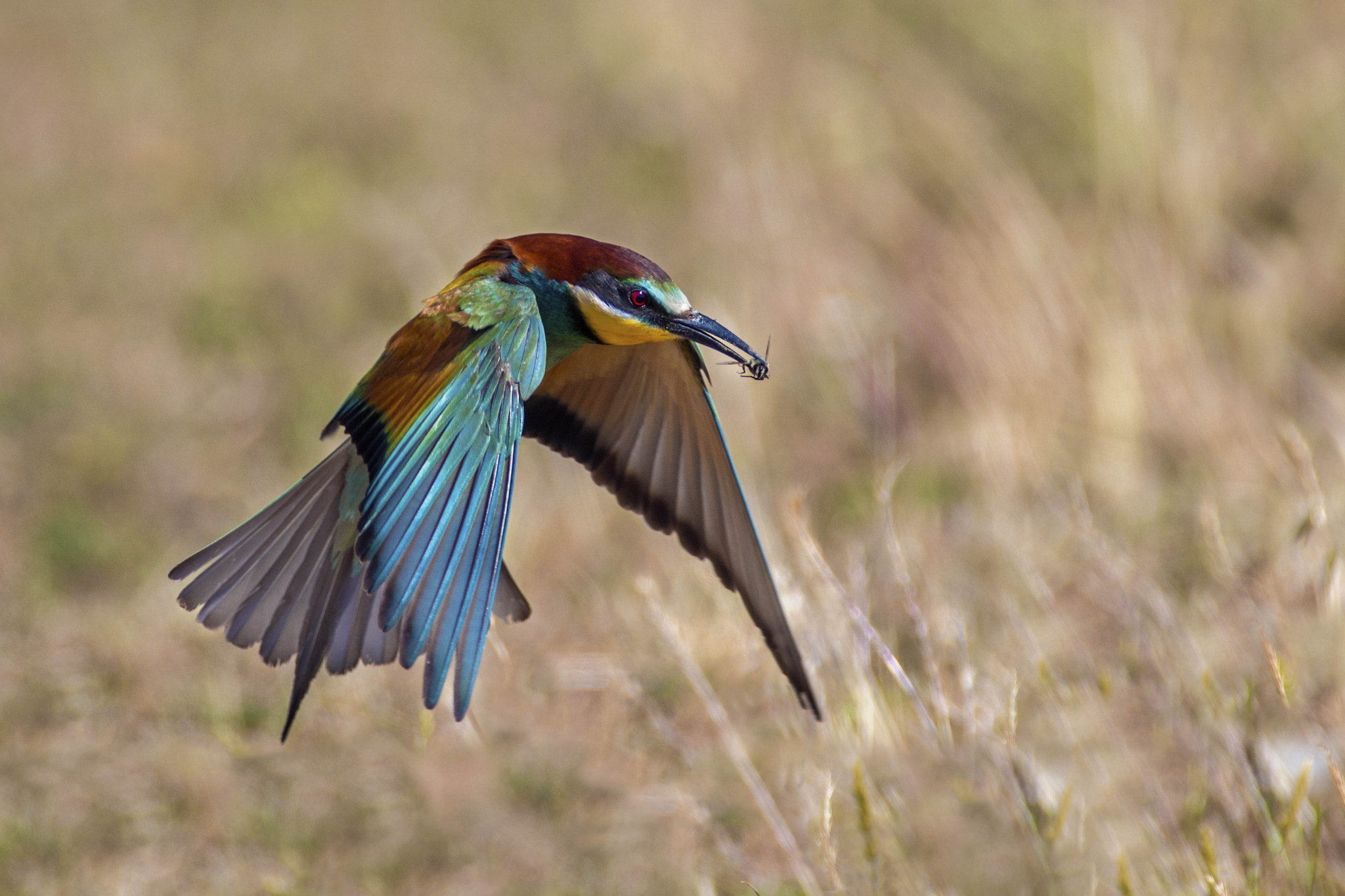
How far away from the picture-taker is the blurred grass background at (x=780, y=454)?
7.87 ft

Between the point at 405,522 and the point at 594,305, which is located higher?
the point at 594,305

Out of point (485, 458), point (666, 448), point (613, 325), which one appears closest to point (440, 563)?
point (485, 458)

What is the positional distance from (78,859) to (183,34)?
5.42 metres

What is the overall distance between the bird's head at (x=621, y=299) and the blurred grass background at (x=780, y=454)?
40 centimetres

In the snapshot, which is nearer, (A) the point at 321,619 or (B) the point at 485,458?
(B) the point at 485,458

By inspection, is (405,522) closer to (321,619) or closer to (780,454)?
(321,619)

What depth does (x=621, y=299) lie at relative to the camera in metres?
2.05

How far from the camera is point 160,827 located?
106 inches

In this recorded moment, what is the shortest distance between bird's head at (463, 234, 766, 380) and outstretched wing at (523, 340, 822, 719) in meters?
0.11

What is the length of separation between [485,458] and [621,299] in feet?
1.37

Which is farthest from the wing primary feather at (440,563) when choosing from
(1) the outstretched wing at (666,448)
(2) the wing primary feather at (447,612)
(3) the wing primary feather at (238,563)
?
(3) the wing primary feather at (238,563)

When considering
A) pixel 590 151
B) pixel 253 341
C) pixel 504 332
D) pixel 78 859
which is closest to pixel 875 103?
pixel 590 151

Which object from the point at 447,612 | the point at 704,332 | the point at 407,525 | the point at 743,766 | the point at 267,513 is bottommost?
the point at 743,766

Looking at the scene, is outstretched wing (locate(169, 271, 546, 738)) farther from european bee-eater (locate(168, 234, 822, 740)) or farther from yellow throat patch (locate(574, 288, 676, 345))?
yellow throat patch (locate(574, 288, 676, 345))
